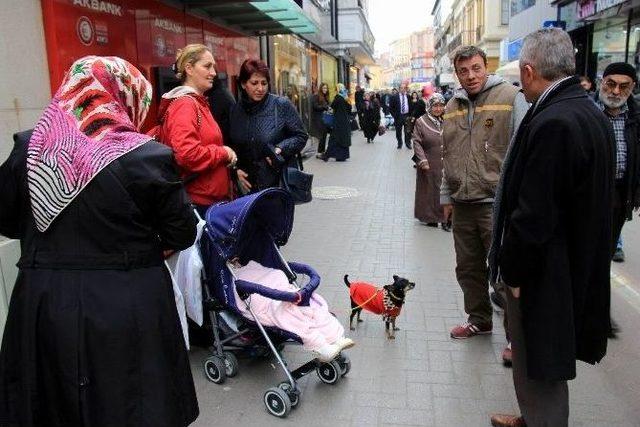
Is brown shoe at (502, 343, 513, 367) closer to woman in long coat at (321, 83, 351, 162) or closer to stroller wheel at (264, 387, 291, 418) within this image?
stroller wheel at (264, 387, 291, 418)

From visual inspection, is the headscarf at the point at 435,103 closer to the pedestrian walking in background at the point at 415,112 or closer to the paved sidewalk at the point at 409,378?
the paved sidewalk at the point at 409,378

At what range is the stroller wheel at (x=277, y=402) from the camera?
3359 millimetres

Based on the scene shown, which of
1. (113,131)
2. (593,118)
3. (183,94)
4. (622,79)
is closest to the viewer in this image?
(113,131)

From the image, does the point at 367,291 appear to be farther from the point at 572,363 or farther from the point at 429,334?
the point at 572,363

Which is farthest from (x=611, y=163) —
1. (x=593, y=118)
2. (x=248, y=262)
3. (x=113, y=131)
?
(x=248, y=262)

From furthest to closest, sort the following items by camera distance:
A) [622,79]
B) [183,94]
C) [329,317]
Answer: [622,79], [183,94], [329,317]

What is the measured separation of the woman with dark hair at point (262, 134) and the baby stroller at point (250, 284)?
78 centimetres

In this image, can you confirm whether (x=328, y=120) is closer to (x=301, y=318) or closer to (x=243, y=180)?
(x=243, y=180)

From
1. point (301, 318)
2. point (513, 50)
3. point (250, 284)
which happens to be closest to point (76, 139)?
point (250, 284)

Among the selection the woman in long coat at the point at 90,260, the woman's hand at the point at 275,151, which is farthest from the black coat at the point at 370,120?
the woman in long coat at the point at 90,260

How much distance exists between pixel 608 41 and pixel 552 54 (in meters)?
14.2

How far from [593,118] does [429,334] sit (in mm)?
2451

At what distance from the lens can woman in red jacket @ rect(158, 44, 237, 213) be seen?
379 cm

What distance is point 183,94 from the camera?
12.8ft
